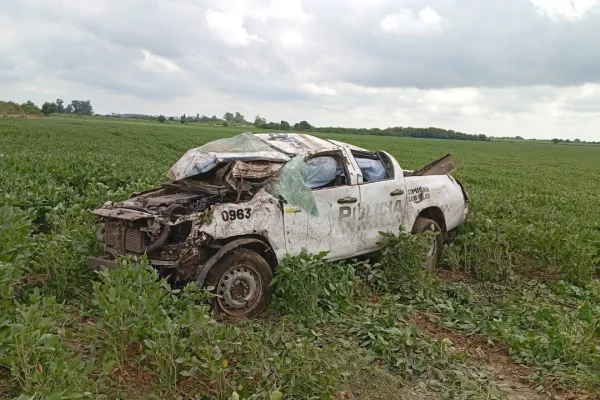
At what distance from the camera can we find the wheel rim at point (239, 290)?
540 centimetres

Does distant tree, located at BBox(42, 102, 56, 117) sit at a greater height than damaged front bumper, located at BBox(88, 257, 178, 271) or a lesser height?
greater

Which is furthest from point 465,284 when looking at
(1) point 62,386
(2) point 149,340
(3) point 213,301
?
(1) point 62,386

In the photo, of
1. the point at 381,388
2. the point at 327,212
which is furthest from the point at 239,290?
the point at 381,388

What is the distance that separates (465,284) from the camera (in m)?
7.14

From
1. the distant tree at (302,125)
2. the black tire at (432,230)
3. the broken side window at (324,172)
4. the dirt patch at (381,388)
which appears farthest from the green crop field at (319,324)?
the distant tree at (302,125)

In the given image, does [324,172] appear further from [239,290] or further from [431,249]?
[431,249]

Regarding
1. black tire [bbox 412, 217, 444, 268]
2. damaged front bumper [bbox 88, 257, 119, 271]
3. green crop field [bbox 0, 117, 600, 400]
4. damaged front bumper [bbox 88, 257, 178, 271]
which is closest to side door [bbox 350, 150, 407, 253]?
green crop field [bbox 0, 117, 600, 400]

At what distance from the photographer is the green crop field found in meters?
3.53

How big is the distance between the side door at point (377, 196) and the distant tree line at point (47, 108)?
265 ft

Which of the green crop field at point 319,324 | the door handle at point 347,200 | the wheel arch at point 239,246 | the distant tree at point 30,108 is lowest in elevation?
the green crop field at point 319,324

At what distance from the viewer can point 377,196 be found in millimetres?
6875

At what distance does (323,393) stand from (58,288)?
10.7ft

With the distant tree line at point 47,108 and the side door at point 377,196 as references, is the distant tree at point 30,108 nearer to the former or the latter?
the distant tree line at point 47,108

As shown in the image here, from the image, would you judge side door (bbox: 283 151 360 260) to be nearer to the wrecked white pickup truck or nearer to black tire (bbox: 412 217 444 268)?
the wrecked white pickup truck
